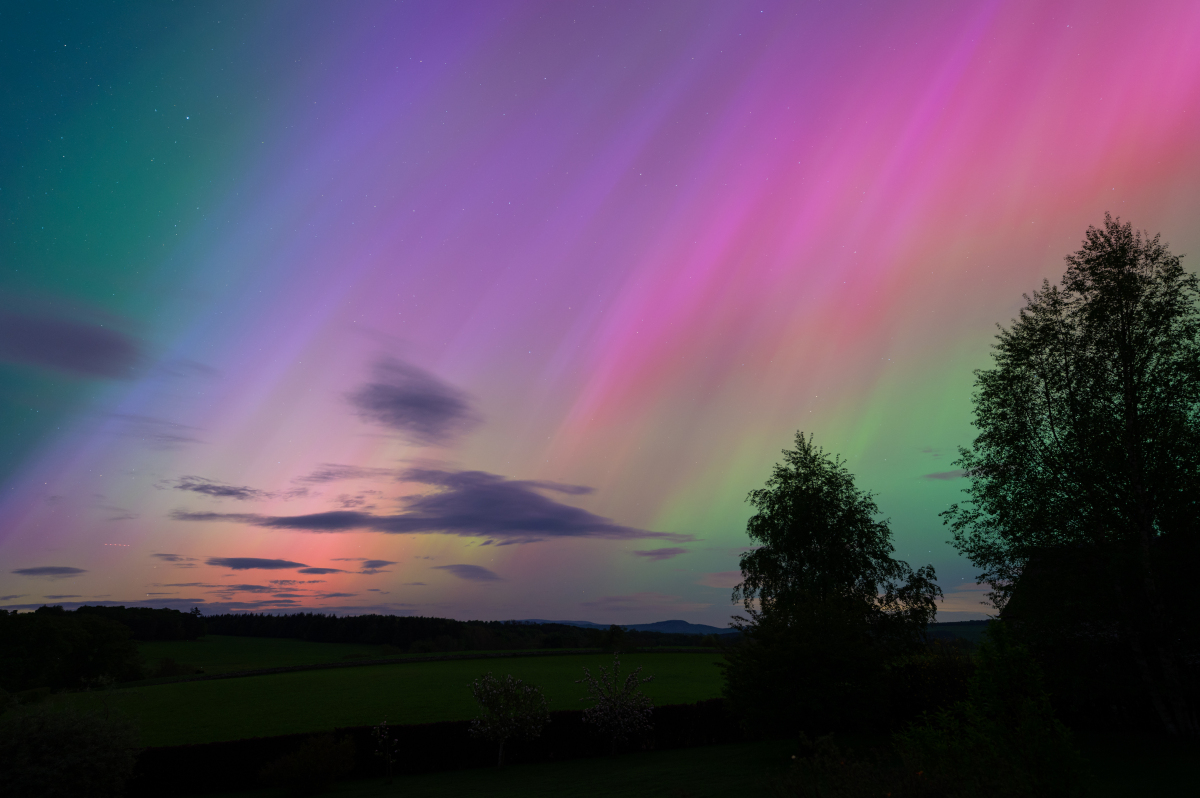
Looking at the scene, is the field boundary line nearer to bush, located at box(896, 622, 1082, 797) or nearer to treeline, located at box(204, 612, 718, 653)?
treeline, located at box(204, 612, 718, 653)

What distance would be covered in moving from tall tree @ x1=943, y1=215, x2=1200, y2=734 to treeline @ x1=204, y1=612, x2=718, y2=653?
76.4m

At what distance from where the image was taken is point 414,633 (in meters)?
113

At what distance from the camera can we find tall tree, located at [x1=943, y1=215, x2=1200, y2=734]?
21.9m

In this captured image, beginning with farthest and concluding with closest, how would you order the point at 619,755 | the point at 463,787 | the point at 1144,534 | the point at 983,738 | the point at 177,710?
the point at 177,710
the point at 619,755
the point at 463,787
the point at 1144,534
the point at 983,738

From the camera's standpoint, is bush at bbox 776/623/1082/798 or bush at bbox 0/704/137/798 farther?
bush at bbox 0/704/137/798

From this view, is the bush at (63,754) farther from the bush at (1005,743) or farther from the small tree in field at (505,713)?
the bush at (1005,743)

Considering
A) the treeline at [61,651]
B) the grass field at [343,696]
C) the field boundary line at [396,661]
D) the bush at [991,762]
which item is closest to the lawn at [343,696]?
the grass field at [343,696]

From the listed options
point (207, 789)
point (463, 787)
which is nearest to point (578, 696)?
point (463, 787)

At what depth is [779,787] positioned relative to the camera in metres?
10.7

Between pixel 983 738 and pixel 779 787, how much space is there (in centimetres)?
411

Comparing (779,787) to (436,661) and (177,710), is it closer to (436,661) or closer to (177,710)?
(177,710)

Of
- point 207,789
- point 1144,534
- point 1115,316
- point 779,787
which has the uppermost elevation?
point 1115,316

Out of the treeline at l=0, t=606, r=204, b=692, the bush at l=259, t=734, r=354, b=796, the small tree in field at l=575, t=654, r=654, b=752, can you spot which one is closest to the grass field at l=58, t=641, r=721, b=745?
the bush at l=259, t=734, r=354, b=796

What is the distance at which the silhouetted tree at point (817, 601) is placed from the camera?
79.9 ft
